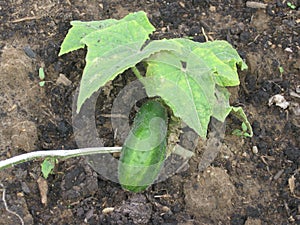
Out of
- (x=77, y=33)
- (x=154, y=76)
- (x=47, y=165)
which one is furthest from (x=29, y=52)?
(x=154, y=76)

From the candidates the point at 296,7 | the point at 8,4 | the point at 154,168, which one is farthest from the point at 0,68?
the point at 296,7

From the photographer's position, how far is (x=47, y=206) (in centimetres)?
290

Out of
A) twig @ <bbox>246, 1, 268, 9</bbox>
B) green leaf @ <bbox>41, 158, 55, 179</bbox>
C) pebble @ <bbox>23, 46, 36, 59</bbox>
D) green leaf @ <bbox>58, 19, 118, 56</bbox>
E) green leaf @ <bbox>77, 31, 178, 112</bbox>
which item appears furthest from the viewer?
twig @ <bbox>246, 1, 268, 9</bbox>

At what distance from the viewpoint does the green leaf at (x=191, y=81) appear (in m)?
2.50

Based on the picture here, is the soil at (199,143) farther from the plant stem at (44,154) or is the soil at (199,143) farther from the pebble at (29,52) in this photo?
the plant stem at (44,154)

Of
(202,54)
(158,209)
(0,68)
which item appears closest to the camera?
(202,54)

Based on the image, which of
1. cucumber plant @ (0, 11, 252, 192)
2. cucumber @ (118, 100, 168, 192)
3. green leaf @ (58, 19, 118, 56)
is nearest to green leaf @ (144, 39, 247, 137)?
cucumber plant @ (0, 11, 252, 192)

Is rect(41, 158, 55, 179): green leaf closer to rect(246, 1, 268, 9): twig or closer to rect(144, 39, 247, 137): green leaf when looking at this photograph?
rect(144, 39, 247, 137): green leaf

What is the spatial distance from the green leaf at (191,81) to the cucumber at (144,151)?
20 centimetres

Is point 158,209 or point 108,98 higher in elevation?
point 108,98

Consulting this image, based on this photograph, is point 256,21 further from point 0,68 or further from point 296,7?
point 0,68

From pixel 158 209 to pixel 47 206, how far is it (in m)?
0.59

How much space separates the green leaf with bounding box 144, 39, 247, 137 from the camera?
8.21 ft

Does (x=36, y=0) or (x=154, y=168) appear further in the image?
(x=36, y=0)
